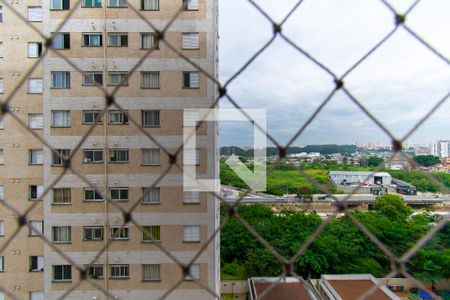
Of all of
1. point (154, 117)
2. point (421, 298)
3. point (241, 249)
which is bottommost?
point (421, 298)

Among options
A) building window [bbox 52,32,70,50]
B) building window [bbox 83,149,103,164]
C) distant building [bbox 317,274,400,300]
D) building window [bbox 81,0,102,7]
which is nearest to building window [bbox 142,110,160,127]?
building window [bbox 83,149,103,164]

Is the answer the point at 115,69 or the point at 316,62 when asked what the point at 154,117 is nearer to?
the point at 115,69

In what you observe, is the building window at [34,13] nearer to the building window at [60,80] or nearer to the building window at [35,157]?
the building window at [60,80]

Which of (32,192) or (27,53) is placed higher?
(27,53)

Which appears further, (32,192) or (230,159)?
(230,159)

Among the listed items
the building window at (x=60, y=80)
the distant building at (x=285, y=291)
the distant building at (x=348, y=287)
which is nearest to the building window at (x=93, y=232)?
the building window at (x=60, y=80)

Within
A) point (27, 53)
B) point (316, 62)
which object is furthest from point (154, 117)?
point (316, 62)

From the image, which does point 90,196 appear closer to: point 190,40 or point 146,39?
point 146,39
